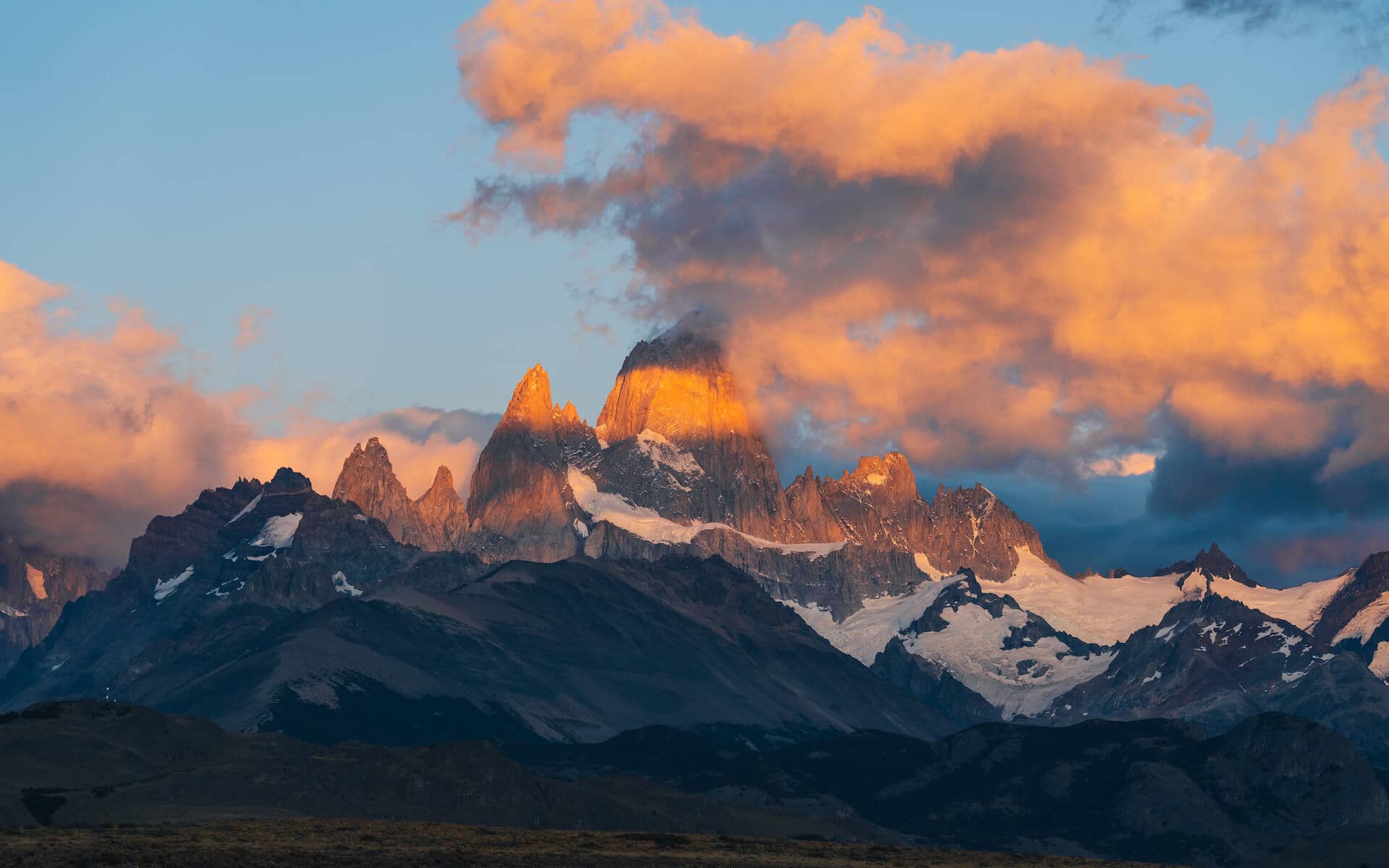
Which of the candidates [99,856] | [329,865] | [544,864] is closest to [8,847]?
[99,856]

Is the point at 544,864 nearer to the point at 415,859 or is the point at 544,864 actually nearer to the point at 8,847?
the point at 415,859

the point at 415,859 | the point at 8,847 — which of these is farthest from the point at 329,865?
the point at 8,847

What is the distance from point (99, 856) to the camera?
18088 cm

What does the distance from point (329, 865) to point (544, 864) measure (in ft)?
72.1

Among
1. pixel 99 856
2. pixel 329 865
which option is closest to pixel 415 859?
pixel 329 865

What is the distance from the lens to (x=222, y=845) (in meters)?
198

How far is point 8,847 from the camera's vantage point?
614ft

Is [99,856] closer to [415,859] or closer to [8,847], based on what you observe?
[8,847]

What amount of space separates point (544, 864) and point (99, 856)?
4273cm

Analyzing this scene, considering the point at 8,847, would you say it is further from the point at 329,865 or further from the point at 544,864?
the point at 544,864

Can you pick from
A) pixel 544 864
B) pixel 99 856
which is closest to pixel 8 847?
pixel 99 856

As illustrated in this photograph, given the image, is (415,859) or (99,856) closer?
(99,856)

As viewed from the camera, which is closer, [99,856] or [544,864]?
[99,856]

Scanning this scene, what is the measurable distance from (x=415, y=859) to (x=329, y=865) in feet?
33.4
